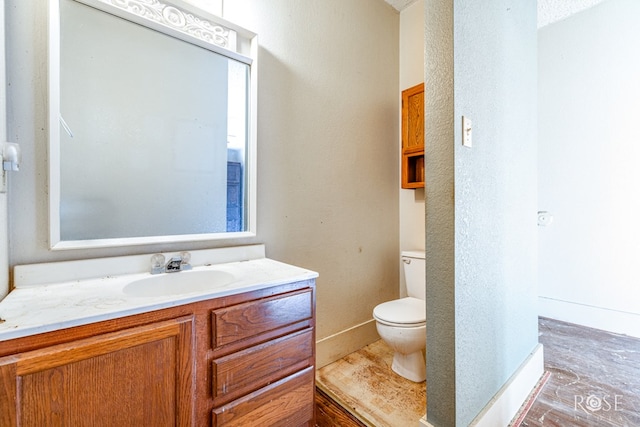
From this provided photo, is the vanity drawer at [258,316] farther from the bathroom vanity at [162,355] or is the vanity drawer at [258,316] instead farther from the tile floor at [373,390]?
the tile floor at [373,390]

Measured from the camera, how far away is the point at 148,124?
127 centimetres

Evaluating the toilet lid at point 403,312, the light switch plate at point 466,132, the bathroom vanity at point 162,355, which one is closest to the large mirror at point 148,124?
the bathroom vanity at point 162,355

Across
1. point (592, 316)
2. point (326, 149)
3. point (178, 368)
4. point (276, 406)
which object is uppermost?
point (326, 149)

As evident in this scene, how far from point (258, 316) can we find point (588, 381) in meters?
2.01

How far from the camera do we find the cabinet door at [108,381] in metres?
0.65

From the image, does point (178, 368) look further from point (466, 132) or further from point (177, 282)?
point (466, 132)

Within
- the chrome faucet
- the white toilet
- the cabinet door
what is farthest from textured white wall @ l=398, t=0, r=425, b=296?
the cabinet door

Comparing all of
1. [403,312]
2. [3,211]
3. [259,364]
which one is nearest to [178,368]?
[259,364]

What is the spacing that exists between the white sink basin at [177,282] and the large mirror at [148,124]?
184mm

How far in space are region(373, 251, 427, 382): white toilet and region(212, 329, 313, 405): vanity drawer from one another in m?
0.61

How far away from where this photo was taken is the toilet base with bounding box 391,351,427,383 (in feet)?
5.47

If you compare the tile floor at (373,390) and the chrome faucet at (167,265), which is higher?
the chrome faucet at (167,265)

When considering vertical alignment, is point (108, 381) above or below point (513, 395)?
above

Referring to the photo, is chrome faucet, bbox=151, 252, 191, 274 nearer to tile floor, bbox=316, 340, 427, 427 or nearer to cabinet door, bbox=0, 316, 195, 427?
cabinet door, bbox=0, 316, 195, 427
